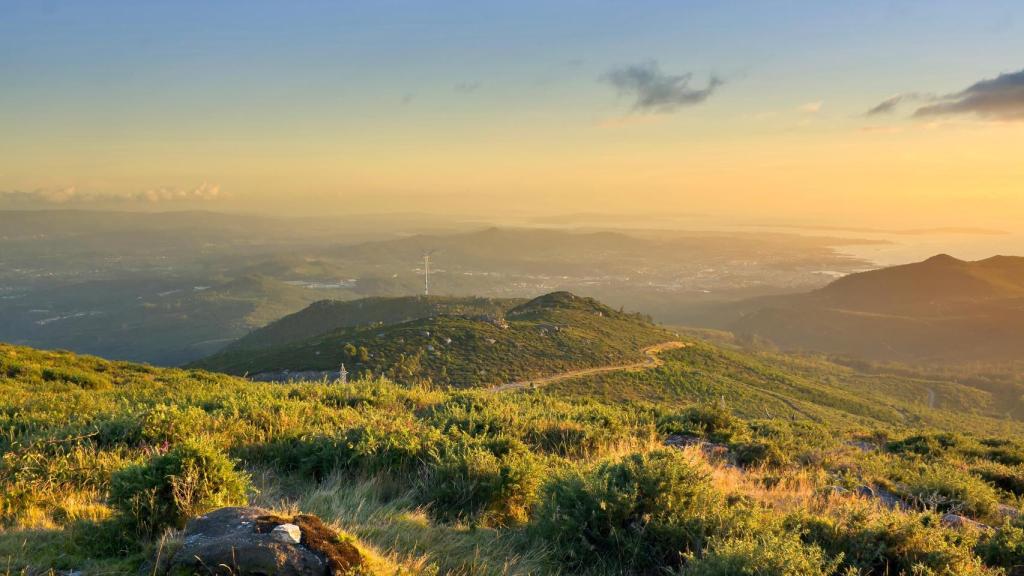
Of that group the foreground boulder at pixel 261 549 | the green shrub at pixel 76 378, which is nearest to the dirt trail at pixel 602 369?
the green shrub at pixel 76 378

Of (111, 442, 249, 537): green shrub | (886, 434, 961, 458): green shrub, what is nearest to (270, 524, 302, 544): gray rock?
Result: (111, 442, 249, 537): green shrub

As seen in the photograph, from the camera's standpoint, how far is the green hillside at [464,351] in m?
45.9

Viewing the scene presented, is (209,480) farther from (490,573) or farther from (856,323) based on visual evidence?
(856,323)

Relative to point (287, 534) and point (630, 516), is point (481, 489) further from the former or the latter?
point (287, 534)

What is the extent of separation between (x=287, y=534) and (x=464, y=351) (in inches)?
1915

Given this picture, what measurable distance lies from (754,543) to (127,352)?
220 meters

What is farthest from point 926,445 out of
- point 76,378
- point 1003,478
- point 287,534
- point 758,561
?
point 76,378

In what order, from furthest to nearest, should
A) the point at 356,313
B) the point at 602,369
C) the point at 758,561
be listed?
the point at 356,313
the point at 602,369
the point at 758,561

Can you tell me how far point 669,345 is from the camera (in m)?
70.1

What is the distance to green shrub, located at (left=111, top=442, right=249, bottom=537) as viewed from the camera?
15.3 feet

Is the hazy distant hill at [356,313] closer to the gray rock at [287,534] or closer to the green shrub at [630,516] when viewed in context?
the green shrub at [630,516]

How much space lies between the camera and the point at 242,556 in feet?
11.6

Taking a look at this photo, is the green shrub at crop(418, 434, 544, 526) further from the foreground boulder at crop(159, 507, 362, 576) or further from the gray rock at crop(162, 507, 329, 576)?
the gray rock at crop(162, 507, 329, 576)

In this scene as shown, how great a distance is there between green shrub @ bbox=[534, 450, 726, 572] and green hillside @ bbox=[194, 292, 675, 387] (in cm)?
3792
